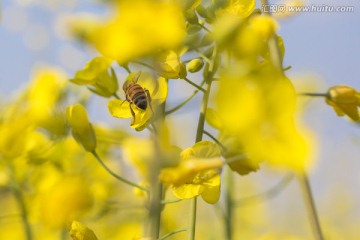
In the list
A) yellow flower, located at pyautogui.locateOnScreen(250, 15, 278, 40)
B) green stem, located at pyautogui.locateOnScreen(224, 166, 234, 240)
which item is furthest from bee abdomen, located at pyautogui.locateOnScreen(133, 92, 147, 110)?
green stem, located at pyautogui.locateOnScreen(224, 166, 234, 240)

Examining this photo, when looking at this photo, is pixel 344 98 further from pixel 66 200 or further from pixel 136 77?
pixel 66 200

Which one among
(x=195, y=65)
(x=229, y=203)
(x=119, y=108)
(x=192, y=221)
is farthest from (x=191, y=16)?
(x=229, y=203)

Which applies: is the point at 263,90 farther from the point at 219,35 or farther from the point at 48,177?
the point at 48,177

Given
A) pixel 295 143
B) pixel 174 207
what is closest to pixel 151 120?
pixel 295 143

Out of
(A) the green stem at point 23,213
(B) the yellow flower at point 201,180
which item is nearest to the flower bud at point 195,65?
(B) the yellow flower at point 201,180

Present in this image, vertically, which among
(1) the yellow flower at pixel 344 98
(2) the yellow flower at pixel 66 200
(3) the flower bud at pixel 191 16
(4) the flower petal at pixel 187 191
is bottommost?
(2) the yellow flower at pixel 66 200

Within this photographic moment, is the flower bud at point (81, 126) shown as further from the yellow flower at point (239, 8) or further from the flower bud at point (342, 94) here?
the flower bud at point (342, 94)
